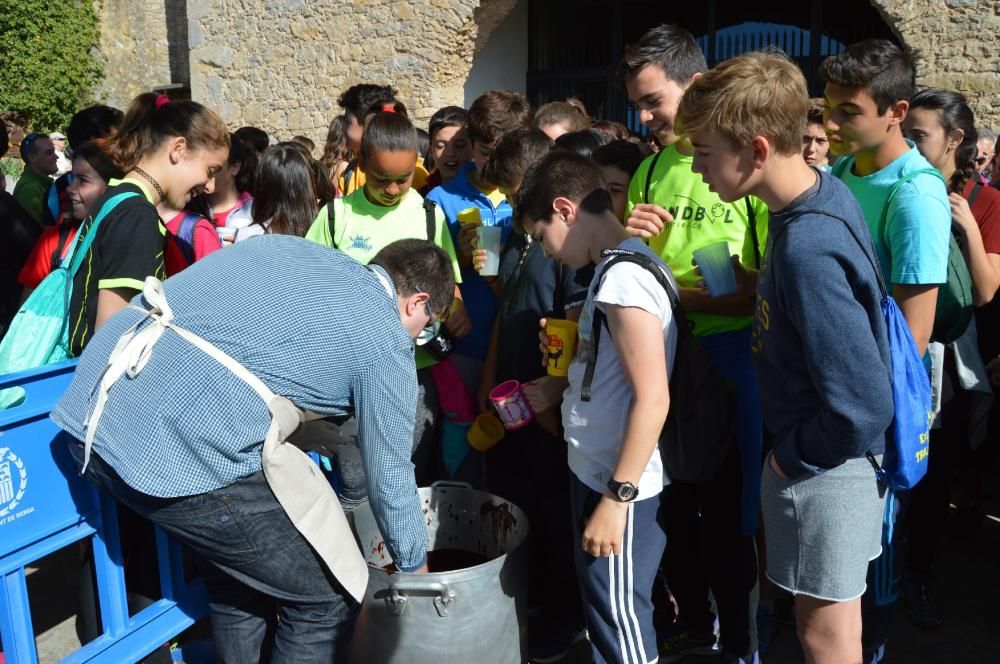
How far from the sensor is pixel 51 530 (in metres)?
1.92

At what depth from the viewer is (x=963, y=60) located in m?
6.88

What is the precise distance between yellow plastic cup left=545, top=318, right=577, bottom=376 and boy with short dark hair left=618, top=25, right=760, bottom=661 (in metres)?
0.34

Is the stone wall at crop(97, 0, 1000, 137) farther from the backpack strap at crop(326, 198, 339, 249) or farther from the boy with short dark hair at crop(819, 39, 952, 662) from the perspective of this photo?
the backpack strap at crop(326, 198, 339, 249)

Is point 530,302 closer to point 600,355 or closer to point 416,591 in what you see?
point 600,355

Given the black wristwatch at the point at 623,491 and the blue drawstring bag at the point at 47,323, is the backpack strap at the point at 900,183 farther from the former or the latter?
the blue drawstring bag at the point at 47,323

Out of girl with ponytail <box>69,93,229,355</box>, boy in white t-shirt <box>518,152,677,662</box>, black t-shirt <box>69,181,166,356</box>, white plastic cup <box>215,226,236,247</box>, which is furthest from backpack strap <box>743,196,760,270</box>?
white plastic cup <box>215,226,236,247</box>

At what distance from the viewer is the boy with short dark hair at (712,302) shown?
2287mm

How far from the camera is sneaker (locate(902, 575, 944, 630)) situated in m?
2.79

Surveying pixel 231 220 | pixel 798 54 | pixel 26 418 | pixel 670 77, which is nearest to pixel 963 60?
pixel 798 54

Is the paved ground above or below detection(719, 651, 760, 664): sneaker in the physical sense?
below

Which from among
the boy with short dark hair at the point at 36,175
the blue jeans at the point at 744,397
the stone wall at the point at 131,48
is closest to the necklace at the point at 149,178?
the blue jeans at the point at 744,397

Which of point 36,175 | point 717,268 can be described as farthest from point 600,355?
point 36,175

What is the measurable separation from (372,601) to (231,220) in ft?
7.28

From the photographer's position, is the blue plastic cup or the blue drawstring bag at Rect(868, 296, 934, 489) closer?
the blue drawstring bag at Rect(868, 296, 934, 489)
